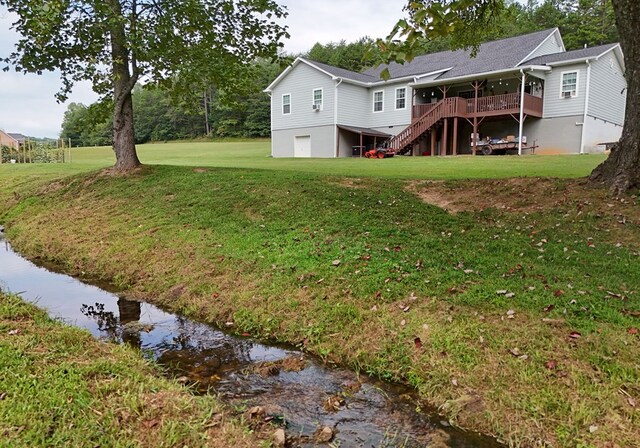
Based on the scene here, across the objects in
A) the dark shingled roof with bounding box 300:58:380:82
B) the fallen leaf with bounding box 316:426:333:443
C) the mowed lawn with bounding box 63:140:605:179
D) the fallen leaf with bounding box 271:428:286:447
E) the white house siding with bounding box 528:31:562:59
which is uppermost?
→ the white house siding with bounding box 528:31:562:59

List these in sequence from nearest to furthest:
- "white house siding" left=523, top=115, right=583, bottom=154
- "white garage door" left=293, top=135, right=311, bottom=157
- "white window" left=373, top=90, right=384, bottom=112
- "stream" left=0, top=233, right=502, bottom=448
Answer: "stream" left=0, top=233, right=502, bottom=448, "white house siding" left=523, top=115, right=583, bottom=154, "white window" left=373, top=90, right=384, bottom=112, "white garage door" left=293, top=135, right=311, bottom=157

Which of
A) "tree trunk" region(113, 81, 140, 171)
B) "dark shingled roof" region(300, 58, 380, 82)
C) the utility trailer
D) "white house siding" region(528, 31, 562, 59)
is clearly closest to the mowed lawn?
the utility trailer

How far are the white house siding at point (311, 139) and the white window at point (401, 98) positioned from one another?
4.13 meters

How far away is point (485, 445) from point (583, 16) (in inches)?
1817

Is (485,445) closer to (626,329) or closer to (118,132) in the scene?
(626,329)

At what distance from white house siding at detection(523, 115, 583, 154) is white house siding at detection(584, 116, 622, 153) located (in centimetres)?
48

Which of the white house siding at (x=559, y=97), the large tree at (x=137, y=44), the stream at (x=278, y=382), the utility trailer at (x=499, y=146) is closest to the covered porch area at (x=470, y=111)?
the utility trailer at (x=499, y=146)

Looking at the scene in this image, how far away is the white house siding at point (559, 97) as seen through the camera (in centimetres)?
2291

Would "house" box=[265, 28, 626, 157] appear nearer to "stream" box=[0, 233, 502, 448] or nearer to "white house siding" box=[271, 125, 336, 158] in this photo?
"white house siding" box=[271, 125, 336, 158]

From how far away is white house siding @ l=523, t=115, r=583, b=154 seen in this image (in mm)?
23141

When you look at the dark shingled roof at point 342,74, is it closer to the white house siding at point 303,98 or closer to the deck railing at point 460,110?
the white house siding at point 303,98

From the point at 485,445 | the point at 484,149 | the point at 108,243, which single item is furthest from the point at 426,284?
the point at 484,149

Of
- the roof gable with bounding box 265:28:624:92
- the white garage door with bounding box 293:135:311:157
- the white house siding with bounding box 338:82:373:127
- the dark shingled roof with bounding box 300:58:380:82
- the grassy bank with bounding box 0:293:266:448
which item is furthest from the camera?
the white garage door with bounding box 293:135:311:157

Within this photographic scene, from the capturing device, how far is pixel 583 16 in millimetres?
39688
